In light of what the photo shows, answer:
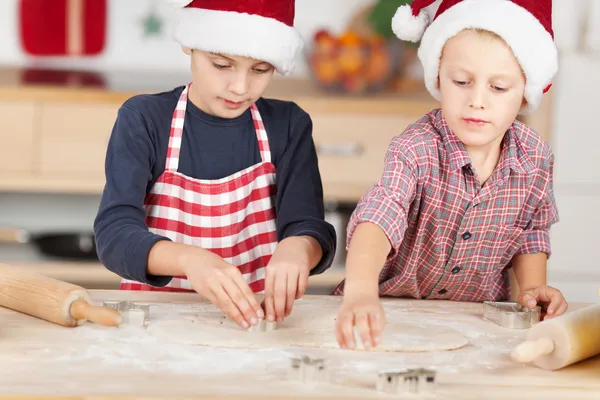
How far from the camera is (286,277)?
42.3 inches

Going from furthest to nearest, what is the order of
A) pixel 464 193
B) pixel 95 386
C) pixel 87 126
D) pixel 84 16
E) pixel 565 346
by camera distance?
pixel 84 16
pixel 87 126
pixel 464 193
pixel 565 346
pixel 95 386

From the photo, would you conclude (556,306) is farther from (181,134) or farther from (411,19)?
(181,134)

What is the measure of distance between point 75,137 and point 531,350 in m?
2.00

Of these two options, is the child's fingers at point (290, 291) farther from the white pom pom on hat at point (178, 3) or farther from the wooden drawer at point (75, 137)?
the wooden drawer at point (75, 137)

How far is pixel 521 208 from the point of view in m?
1.30

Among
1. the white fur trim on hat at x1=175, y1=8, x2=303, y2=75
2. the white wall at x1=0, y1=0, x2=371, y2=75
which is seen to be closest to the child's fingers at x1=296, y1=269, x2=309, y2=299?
the white fur trim on hat at x1=175, y1=8, x2=303, y2=75

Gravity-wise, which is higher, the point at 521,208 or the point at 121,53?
the point at 121,53

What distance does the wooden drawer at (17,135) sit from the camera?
2619 millimetres

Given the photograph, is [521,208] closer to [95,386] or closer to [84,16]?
[95,386]

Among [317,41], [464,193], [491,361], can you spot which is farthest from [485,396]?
[317,41]

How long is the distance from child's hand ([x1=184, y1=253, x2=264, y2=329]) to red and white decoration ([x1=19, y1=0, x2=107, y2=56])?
211 cm

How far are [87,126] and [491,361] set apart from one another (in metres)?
1.93

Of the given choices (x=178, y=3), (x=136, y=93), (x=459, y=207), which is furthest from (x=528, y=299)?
(x=136, y=93)

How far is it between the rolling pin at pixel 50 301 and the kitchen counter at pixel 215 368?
0.04 ft
